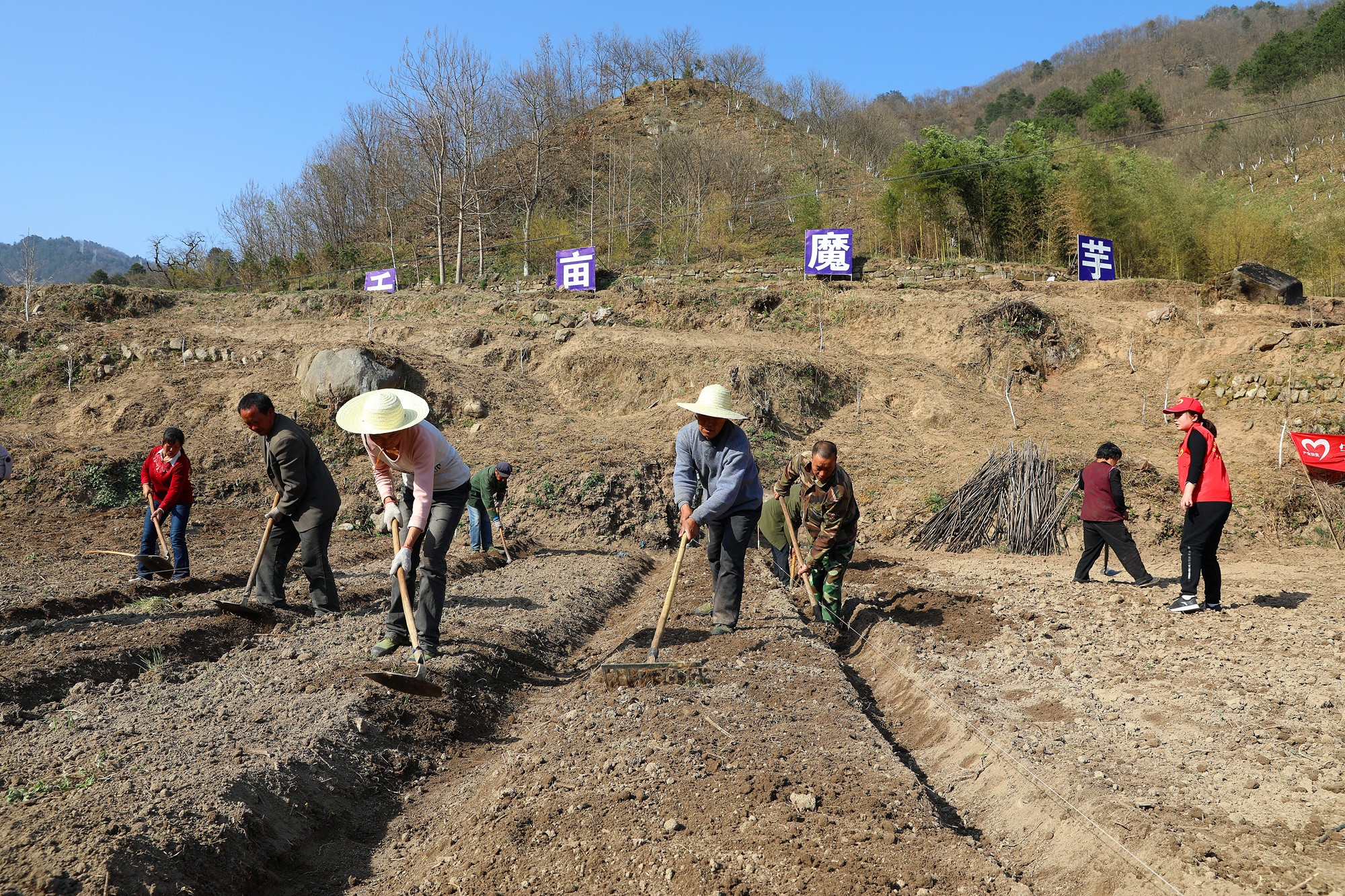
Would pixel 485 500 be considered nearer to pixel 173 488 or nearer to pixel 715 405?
pixel 173 488

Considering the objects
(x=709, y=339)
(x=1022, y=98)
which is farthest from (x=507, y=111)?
(x=1022, y=98)

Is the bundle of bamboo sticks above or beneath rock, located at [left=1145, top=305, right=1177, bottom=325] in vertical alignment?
beneath

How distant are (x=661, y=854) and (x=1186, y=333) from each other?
65.1 feet

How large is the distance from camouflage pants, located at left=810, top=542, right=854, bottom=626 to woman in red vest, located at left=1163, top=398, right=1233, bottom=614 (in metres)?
2.63

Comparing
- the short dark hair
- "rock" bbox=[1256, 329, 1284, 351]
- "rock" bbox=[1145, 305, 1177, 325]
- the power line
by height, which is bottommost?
the short dark hair

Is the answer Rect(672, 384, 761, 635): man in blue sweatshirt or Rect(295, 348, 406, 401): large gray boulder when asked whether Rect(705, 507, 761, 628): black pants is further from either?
Rect(295, 348, 406, 401): large gray boulder

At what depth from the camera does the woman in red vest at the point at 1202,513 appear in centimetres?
654

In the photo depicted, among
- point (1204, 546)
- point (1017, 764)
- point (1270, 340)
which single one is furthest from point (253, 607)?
point (1270, 340)

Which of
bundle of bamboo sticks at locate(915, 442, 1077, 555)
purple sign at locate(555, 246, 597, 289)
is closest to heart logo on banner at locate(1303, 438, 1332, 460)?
bundle of bamboo sticks at locate(915, 442, 1077, 555)

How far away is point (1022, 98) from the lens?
9238 cm

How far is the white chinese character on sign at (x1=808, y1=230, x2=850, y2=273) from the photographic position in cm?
2439

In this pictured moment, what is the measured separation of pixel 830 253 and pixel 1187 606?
1923 cm

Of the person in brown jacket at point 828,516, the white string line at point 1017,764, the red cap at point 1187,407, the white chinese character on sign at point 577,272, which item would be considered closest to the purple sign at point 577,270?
the white chinese character on sign at point 577,272

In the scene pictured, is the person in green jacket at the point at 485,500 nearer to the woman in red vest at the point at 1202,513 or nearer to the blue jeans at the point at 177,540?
the blue jeans at the point at 177,540
